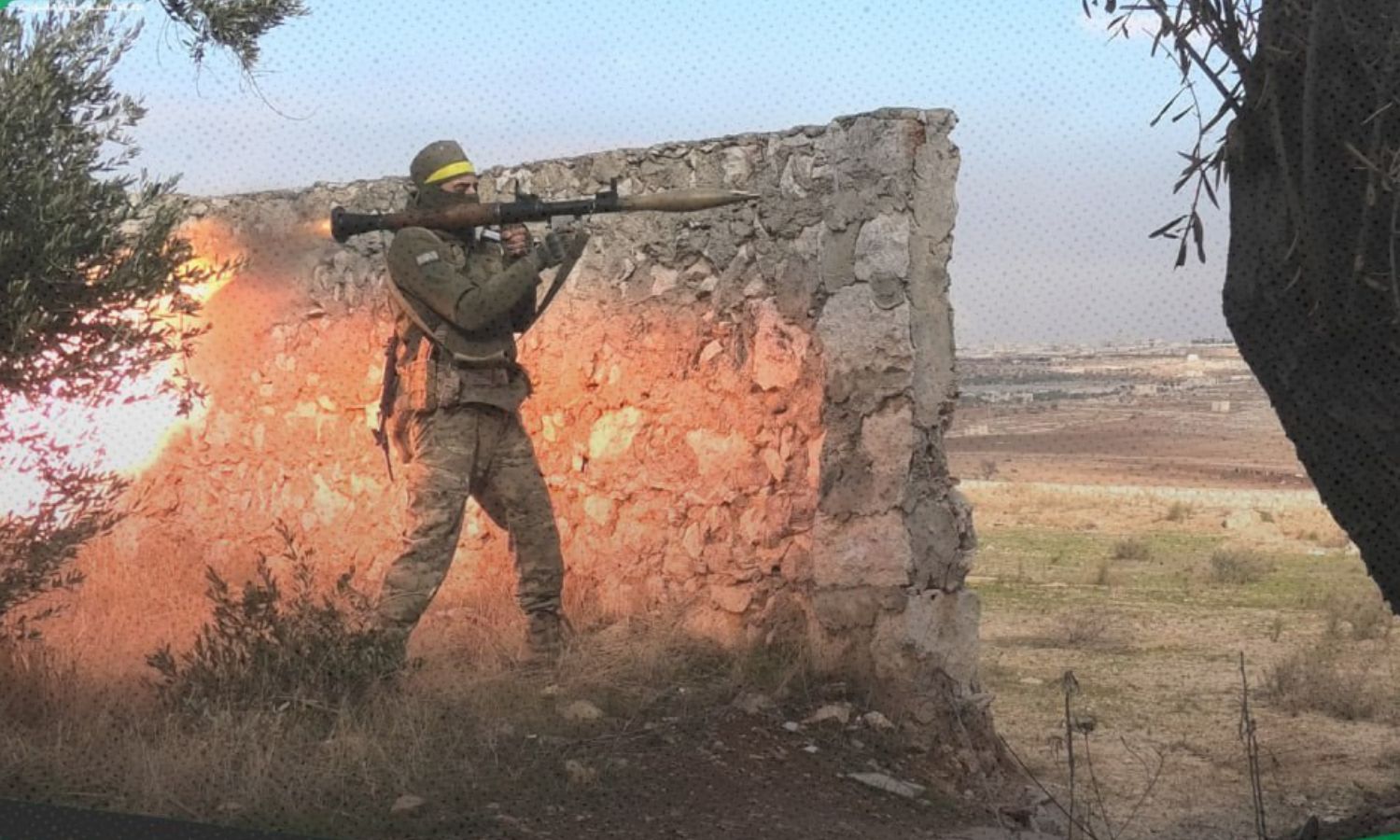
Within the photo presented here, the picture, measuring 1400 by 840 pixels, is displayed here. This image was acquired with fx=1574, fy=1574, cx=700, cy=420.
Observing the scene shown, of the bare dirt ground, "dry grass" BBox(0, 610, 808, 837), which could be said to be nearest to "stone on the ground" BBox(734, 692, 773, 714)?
"dry grass" BBox(0, 610, 808, 837)

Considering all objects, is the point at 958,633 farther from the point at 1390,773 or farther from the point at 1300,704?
the point at 1300,704

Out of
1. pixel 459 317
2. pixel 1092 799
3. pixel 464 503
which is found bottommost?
pixel 1092 799

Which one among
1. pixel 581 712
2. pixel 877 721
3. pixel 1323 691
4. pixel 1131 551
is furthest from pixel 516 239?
pixel 1131 551

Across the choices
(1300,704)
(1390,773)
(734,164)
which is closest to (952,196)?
(734,164)

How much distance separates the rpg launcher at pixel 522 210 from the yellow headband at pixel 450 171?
0.10 metres

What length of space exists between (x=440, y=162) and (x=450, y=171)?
38mm

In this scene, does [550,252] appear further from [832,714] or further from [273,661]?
[832,714]

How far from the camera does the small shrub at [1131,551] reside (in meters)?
14.3

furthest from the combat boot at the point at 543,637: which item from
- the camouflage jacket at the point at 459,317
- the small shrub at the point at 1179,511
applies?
the small shrub at the point at 1179,511

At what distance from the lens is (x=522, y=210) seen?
14.8 ft

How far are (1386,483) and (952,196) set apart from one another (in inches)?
73.1

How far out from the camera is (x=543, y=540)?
497cm

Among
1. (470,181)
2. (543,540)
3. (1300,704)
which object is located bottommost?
(1300,704)

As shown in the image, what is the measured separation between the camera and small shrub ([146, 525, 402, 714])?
14.3 ft
